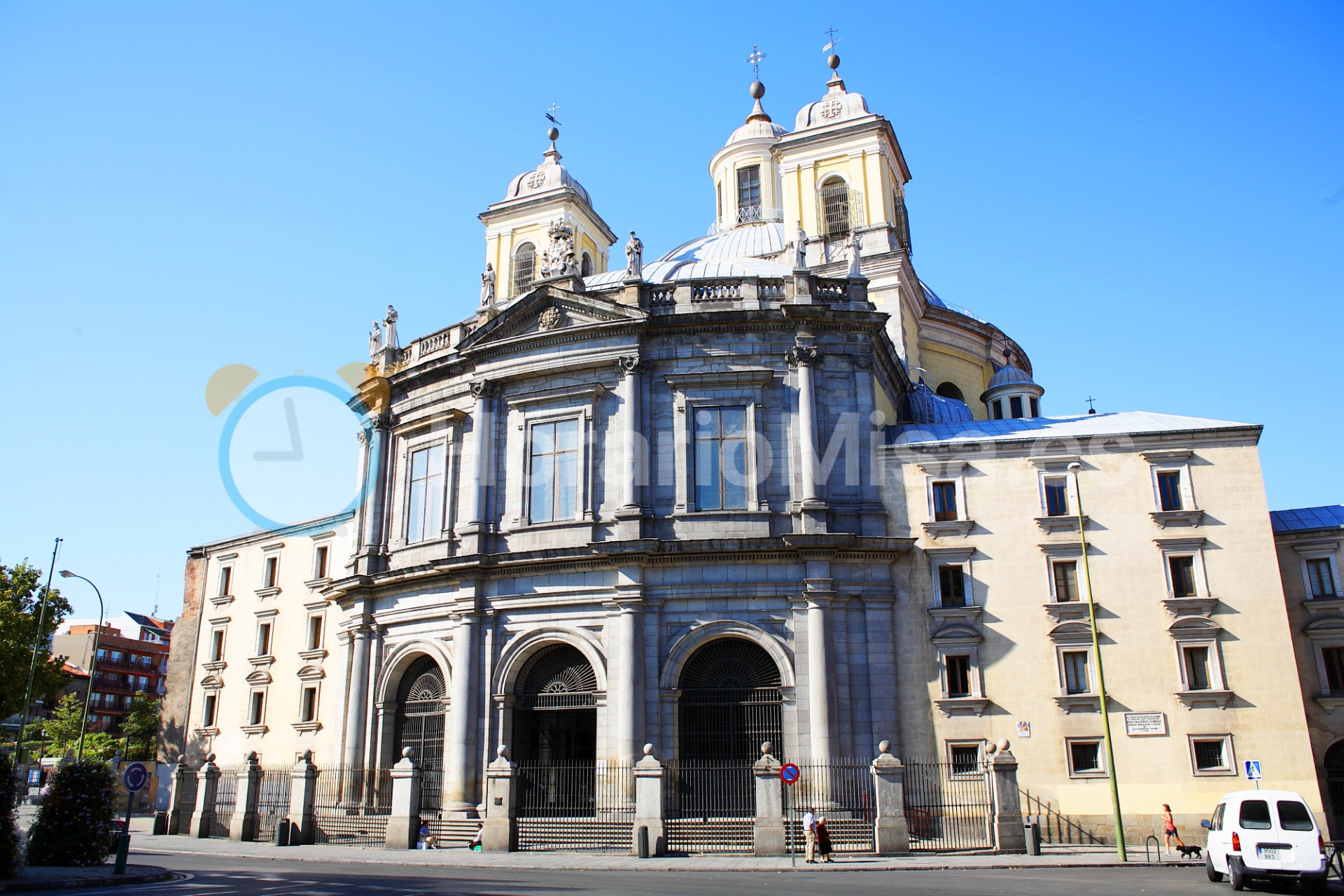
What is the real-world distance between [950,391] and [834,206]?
10.0 m

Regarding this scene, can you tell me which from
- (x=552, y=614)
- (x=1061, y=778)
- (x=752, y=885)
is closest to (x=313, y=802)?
(x=552, y=614)

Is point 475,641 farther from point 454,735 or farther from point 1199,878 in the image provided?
point 1199,878

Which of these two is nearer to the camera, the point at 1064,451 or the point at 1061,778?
the point at 1061,778

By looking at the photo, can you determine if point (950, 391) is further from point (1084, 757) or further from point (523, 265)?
point (523, 265)

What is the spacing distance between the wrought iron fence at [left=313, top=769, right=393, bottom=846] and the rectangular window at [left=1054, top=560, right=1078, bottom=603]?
802 inches

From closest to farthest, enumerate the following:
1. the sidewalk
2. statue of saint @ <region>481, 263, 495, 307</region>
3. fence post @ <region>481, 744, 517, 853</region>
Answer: the sidewalk
fence post @ <region>481, 744, 517, 853</region>
statue of saint @ <region>481, 263, 495, 307</region>

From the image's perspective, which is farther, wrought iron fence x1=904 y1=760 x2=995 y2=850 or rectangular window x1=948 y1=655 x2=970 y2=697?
rectangular window x1=948 y1=655 x2=970 y2=697

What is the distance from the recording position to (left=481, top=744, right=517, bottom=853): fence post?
26.0 metres

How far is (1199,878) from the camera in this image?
19281 millimetres

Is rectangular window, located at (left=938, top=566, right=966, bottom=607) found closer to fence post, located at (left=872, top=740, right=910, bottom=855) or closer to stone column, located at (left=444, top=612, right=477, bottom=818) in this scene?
fence post, located at (left=872, top=740, right=910, bottom=855)

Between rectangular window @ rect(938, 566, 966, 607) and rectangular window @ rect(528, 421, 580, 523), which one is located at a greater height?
rectangular window @ rect(528, 421, 580, 523)

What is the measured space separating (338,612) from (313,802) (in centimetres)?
1002

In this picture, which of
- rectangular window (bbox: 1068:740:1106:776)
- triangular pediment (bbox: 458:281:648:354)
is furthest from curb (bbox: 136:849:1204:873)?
triangular pediment (bbox: 458:281:648:354)

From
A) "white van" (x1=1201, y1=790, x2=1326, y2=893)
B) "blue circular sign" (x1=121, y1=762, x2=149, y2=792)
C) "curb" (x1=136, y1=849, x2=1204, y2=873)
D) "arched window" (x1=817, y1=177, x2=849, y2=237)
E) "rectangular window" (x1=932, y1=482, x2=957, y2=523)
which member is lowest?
"curb" (x1=136, y1=849, x2=1204, y2=873)
